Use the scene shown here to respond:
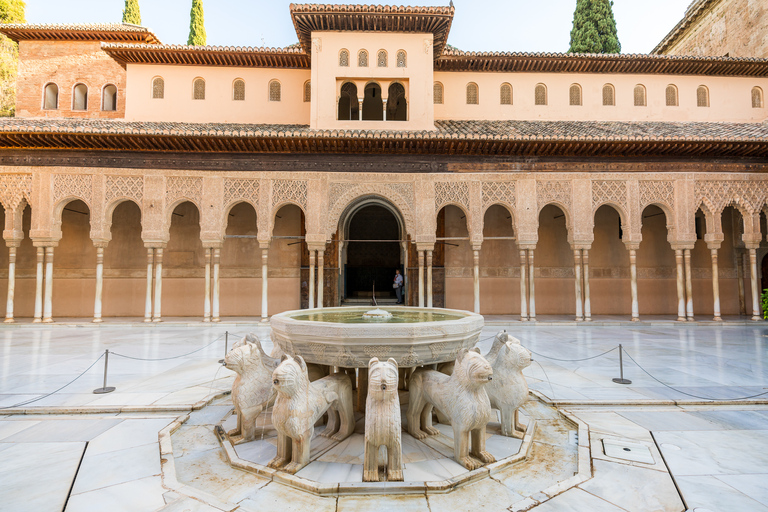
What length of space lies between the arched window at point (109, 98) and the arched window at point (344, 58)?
1037cm

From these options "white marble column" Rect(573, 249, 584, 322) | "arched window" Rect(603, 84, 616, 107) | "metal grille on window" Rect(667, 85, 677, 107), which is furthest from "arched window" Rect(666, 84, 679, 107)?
"white marble column" Rect(573, 249, 584, 322)

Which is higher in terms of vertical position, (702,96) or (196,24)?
(196,24)

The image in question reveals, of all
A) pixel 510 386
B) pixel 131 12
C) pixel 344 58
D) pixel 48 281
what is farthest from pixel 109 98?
pixel 510 386

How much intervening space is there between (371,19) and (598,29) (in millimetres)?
14219

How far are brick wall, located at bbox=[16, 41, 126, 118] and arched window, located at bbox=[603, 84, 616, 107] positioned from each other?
19.2 metres

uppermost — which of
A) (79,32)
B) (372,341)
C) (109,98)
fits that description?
(79,32)

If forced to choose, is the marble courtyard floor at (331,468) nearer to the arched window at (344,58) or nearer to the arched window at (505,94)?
the arched window at (344,58)

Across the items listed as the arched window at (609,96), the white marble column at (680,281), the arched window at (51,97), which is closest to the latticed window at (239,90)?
the arched window at (51,97)

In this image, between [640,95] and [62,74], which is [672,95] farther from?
[62,74]

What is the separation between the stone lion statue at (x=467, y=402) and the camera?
10.0ft

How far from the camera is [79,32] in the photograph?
1582cm

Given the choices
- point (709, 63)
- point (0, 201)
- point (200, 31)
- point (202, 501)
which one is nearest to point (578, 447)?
point (202, 501)

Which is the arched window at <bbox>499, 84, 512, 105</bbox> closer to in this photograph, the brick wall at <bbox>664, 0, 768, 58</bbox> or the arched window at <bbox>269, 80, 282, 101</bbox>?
the arched window at <bbox>269, 80, 282, 101</bbox>

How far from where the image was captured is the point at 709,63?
14453 mm
